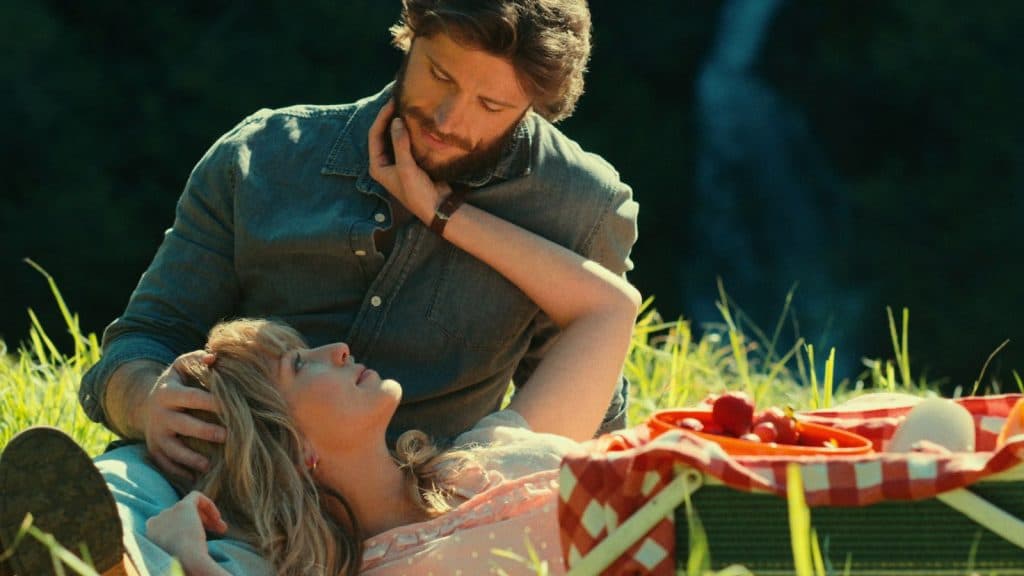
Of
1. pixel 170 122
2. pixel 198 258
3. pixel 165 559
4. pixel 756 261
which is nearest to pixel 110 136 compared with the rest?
pixel 170 122

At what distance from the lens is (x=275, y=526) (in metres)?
2.37

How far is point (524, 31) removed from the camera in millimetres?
2689

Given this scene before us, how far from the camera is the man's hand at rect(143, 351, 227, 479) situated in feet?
8.05

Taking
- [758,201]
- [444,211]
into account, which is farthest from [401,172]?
[758,201]

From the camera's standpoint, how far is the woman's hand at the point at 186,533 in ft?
7.09

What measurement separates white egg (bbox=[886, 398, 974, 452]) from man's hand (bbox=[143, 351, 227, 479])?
0.98 meters

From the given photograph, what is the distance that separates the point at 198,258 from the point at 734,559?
1.34m

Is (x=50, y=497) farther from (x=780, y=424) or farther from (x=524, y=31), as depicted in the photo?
(x=524, y=31)

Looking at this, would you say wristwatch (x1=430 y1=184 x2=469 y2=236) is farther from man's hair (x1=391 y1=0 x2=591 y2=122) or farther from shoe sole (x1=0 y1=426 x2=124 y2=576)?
shoe sole (x1=0 y1=426 x2=124 y2=576)

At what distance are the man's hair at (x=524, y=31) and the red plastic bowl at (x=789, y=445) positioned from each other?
2.69 feet

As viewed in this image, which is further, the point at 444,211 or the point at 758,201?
the point at 758,201

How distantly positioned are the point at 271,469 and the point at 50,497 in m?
0.54

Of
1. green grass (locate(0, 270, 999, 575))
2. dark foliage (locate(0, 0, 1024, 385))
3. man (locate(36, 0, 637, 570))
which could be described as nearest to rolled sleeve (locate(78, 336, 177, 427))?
man (locate(36, 0, 637, 570))

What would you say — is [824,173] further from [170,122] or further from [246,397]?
[246,397]
